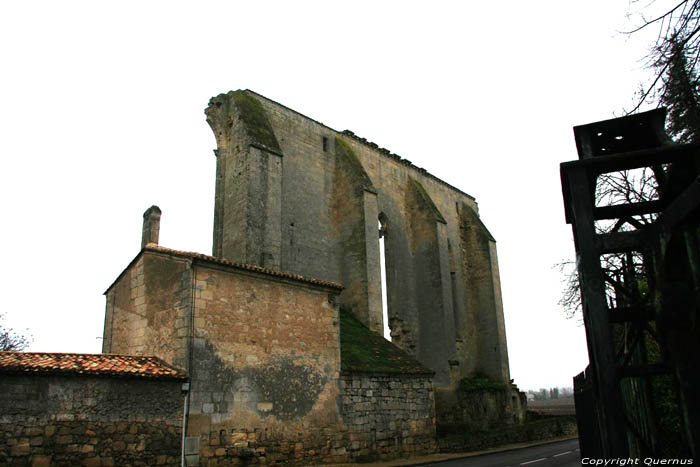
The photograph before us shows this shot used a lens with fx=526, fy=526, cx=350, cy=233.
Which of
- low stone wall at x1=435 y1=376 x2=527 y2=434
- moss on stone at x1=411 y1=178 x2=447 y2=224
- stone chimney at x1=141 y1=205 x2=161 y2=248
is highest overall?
moss on stone at x1=411 y1=178 x2=447 y2=224

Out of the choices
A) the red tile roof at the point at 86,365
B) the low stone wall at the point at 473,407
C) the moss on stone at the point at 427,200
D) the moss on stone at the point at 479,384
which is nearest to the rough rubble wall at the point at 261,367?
the red tile roof at the point at 86,365

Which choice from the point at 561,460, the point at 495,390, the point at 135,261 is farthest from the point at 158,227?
the point at 495,390

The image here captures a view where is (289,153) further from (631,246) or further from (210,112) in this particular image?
(631,246)

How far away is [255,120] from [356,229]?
5782 mm

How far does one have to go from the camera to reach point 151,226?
14.5m

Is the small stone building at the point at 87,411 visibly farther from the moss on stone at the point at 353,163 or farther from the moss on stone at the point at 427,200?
A: the moss on stone at the point at 427,200

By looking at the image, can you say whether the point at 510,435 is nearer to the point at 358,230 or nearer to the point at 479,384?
the point at 479,384

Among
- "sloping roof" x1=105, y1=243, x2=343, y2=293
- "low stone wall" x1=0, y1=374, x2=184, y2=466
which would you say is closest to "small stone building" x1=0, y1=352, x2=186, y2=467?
Result: "low stone wall" x1=0, y1=374, x2=184, y2=466

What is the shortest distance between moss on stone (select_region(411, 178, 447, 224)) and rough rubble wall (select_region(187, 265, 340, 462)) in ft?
41.1

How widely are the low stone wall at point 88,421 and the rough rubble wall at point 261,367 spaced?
67cm

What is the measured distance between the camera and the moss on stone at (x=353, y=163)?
853 inches

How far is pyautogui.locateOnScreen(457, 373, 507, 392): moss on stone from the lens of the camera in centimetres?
2305

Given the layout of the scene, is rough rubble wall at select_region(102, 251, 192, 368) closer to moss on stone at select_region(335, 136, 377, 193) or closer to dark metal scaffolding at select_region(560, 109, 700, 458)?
dark metal scaffolding at select_region(560, 109, 700, 458)

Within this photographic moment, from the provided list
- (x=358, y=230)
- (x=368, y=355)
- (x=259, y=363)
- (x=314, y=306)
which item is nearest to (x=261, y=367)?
(x=259, y=363)
